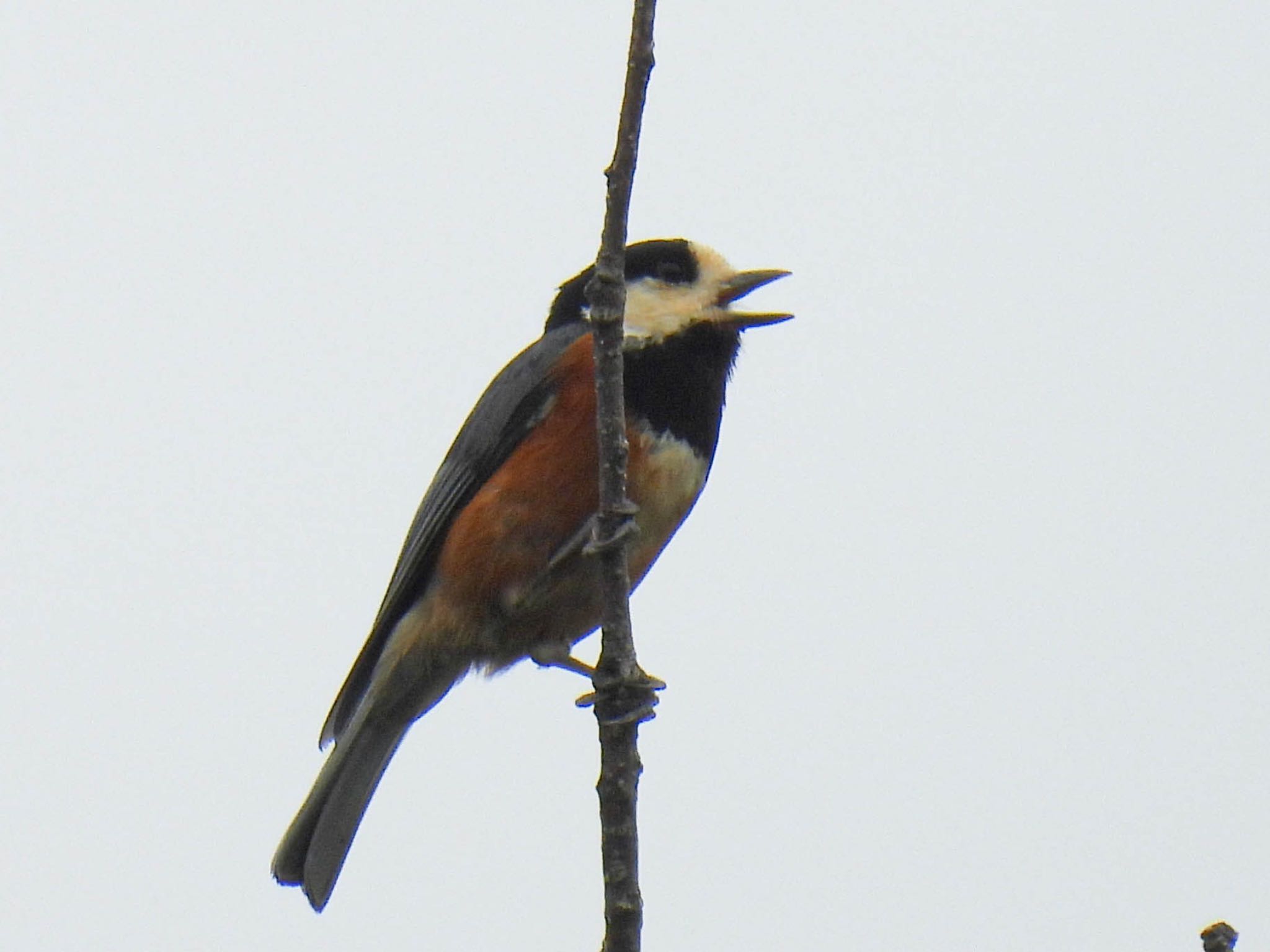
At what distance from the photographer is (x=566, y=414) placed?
16.8 feet

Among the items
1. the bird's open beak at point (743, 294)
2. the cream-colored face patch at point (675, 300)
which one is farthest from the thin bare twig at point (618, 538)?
the bird's open beak at point (743, 294)

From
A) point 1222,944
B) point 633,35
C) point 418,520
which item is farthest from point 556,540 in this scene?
point 1222,944

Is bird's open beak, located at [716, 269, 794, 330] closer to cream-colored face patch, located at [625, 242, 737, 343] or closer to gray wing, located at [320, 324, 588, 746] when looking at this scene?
cream-colored face patch, located at [625, 242, 737, 343]

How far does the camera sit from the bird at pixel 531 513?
16.4 feet

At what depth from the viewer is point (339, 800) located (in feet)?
18.2

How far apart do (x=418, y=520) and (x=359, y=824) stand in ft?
3.40

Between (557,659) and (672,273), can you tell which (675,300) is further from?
(557,659)

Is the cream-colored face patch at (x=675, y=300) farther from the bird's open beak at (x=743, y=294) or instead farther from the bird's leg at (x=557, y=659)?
the bird's leg at (x=557, y=659)

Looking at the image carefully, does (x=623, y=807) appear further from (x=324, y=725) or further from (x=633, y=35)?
(x=324, y=725)

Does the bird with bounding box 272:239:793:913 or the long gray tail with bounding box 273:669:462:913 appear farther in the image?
Result: the long gray tail with bounding box 273:669:462:913

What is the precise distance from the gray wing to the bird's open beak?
472 millimetres

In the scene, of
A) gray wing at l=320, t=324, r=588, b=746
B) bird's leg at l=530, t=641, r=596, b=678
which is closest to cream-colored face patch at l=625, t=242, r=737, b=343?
gray wing at l=320, t=324, r=588, b=746

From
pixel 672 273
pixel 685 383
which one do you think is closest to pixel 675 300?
pixel 672 273

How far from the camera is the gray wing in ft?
17.4
